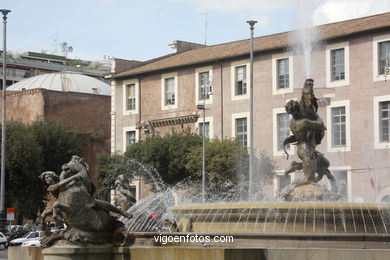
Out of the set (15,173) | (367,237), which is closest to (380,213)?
(367,237)

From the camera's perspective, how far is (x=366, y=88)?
4638 cm

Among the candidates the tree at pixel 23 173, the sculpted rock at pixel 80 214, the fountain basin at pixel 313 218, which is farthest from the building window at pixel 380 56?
the sculpted rock at pixel 80 214

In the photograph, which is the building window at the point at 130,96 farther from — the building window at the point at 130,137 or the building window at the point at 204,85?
the building window at the point at 204,85

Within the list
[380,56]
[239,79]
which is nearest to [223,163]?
[239,79]

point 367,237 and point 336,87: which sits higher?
point 336,87

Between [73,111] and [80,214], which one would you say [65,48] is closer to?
[73,111]

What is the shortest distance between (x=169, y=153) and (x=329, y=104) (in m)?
9.12

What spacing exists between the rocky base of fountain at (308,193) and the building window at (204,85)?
119 feet

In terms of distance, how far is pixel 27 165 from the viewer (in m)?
56.3

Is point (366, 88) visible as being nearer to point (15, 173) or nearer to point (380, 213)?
point (15, 173)

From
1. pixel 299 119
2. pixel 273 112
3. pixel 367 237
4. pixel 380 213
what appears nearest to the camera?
pixel 367 237

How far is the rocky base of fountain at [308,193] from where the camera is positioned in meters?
17.7

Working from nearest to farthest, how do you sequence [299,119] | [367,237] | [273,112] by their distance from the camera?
[367,237]
[299,119]
[273,112]

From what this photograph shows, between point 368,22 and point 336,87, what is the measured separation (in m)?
3.70
